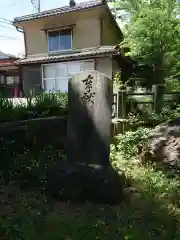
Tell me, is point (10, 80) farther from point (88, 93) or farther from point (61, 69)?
point (88, 93)

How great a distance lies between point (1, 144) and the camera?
173 inches

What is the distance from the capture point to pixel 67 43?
15.4 m

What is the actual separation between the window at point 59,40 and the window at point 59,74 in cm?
114

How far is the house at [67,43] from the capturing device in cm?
1404

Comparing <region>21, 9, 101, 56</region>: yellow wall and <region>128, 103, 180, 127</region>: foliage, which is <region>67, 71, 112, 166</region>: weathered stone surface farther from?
<region>21, 9, 101, 56</region>: yellow wall

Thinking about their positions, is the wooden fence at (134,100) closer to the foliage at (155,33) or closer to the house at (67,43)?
the foliage at (155,33)

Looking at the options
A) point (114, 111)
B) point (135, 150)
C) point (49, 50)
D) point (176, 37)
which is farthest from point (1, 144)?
point (49, 50)

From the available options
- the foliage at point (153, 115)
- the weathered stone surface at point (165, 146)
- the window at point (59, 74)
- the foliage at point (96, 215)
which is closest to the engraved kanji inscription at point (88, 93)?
the foliage at point (96, 215)

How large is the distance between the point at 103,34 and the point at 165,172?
38.8 feet

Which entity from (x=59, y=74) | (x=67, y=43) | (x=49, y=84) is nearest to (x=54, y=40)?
(x=67, y=43)

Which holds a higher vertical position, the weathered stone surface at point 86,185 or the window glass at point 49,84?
the window glass at point 49,84

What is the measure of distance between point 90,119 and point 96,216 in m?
1.49

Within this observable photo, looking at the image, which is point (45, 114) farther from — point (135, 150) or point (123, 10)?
point (123, 10)

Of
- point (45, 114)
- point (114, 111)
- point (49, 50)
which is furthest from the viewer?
point (49, 50)
